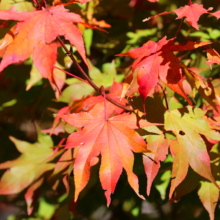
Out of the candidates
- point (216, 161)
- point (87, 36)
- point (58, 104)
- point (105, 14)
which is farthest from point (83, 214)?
point (105, 14)

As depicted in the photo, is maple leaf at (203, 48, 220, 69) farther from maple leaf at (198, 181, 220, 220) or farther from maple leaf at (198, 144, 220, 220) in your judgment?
maple leaf at (198, 181, 220, 220)

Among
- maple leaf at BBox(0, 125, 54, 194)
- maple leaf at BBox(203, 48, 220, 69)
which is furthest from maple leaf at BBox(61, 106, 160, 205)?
maple leaf at BBox(0, 125, 54, 194)

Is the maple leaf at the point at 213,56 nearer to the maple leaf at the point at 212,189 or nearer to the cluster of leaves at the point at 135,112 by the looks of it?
the cluster of leaves at the point at 135,112

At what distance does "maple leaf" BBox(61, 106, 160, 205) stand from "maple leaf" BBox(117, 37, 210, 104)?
0.12m

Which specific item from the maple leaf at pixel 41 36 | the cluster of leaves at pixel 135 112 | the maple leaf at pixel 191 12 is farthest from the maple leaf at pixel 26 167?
the maple leaf at pixel 191 12

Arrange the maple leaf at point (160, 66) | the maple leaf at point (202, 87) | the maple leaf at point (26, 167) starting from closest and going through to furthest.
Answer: the maple leaf at point (160, 66) → the maple leaf at point (202, 87) → the maple leaf at point (26, 167)

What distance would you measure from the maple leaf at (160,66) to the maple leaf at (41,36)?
0.16m

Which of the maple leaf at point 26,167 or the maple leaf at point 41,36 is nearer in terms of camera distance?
the maple leaf at point 41,36

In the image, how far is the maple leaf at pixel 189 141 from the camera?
0.65m

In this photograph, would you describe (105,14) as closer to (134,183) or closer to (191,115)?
(191,115)

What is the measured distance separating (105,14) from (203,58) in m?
0.58

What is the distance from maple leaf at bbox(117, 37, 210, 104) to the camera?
60 centimetres

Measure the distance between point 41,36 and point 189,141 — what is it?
53 centimetres

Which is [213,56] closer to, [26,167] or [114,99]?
[114,99]
